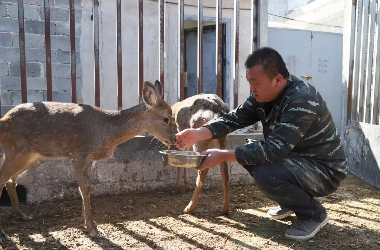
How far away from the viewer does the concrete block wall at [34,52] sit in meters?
8.31

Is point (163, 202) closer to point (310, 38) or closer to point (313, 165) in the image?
point (313, 165)

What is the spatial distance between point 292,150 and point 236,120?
79 cm

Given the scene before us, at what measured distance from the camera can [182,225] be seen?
4434 mm

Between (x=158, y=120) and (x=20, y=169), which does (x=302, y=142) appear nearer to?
(x=158, y=120)

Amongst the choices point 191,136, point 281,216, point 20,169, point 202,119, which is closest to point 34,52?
point 20,169

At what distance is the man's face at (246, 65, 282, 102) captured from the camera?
3.79 m

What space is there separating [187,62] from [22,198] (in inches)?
334

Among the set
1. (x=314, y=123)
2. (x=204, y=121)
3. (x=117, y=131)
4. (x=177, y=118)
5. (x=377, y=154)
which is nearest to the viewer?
(x=314, y=123)

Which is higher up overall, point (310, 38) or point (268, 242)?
point (310, 38)

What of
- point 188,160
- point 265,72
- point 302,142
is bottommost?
point 188,160

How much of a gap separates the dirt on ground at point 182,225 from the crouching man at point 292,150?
347 mm

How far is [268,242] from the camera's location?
3.87m

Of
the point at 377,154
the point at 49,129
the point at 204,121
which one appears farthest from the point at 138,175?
the point at 377,154

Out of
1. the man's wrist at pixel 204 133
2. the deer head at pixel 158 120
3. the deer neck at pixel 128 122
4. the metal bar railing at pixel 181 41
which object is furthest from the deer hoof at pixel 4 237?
the metal bar railing at pixel 181 41
